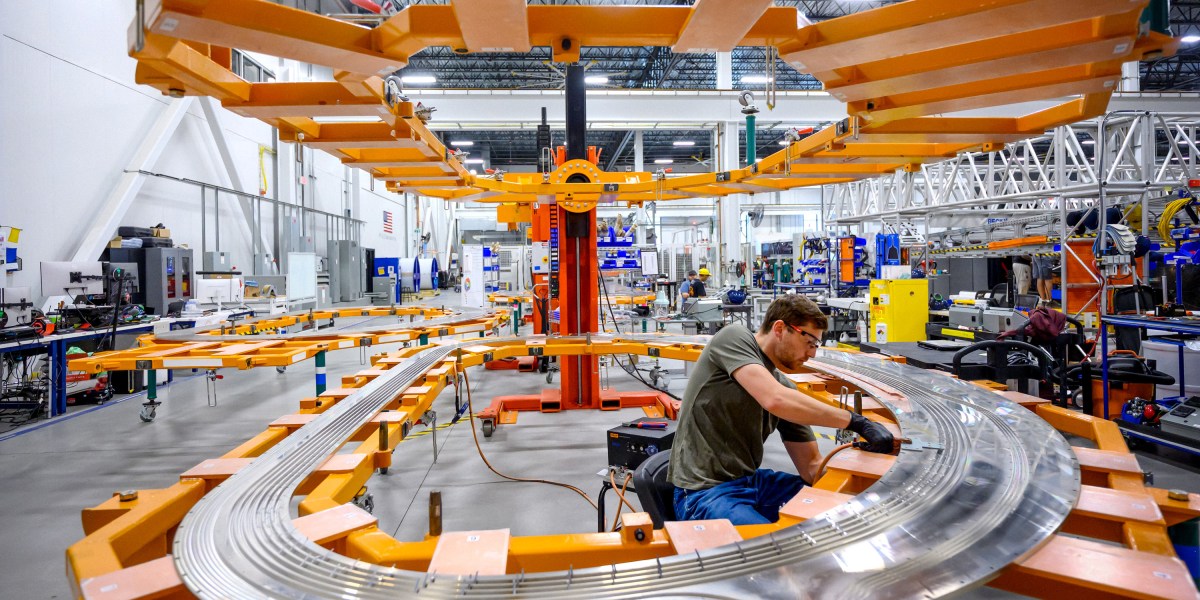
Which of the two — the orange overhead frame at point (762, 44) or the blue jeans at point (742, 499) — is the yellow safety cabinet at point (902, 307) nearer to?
the orange overhead frame at point (762, 44)

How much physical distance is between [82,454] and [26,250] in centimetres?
475

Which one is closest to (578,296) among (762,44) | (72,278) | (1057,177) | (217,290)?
(762,44)

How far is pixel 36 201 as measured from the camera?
7922 mm

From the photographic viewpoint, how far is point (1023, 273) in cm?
1055

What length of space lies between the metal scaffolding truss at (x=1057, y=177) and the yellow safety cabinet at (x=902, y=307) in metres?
1.67

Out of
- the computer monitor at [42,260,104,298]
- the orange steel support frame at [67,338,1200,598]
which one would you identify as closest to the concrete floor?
the orange steel support frame at [67,338,1200,598]

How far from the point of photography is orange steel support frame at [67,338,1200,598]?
1.26 meters

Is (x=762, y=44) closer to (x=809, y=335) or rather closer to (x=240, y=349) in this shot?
(x=809, y=335)

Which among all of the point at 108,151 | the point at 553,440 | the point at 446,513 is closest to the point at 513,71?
the point at 108,151

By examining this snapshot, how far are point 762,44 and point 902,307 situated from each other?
7.35 m

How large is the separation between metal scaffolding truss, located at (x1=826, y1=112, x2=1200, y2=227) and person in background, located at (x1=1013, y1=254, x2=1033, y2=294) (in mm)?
1044

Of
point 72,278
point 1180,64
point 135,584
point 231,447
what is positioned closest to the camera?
point 135,584

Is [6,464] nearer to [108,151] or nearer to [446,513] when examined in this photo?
[446,513]

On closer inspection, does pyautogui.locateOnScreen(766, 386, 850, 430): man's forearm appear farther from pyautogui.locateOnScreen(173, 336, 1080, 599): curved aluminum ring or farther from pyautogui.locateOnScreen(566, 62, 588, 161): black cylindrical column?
pyautogui.locateOnScreen(566, 62, 588, 161): black cylindrical column
